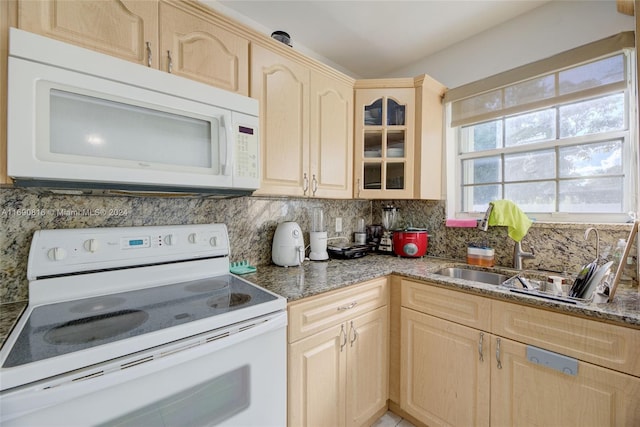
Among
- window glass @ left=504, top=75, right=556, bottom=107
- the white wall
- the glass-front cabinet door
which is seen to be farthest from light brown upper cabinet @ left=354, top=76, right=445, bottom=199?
window glass @ left=504, top=75, right=556, bottom=107

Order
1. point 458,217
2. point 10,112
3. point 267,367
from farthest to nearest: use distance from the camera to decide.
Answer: point 458,217 → point 267,367 → point 10,112

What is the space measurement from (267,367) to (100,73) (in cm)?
117

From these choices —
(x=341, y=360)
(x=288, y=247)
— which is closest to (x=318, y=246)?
(x=288, y=247)

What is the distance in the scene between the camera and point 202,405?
869mm

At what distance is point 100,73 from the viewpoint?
0.91 metres

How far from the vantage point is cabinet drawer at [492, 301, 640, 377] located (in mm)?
938

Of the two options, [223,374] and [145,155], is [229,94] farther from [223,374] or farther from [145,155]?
[223,374]

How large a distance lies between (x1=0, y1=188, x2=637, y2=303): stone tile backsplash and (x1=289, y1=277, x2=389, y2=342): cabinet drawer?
0.60 metres

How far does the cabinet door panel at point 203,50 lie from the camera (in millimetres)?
1134

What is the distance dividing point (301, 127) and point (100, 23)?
3.06 ft

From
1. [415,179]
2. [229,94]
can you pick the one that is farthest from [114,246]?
[415,179]

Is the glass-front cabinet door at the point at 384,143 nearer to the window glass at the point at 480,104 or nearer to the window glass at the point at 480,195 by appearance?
the window glass at the point at 480,104

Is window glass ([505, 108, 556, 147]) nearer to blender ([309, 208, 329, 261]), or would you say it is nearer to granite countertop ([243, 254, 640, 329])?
granite countertop ([243, 254, 640, 329])

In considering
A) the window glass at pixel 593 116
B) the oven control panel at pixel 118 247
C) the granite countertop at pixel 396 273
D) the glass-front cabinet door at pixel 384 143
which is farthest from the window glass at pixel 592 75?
the oven control panel at pixel 118 247
